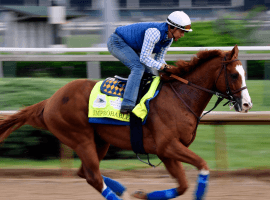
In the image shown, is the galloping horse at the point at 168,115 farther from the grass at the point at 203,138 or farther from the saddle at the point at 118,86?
the grass at the point at 203,138

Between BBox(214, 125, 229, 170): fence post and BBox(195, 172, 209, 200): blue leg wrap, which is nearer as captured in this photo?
BBox(195, 172, 209, 200): blue leg wrap

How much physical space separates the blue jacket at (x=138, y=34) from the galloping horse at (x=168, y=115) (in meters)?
0.28

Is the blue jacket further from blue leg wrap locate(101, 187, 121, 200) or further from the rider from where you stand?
blue leg wrap locate(101, 187, 121, 200)

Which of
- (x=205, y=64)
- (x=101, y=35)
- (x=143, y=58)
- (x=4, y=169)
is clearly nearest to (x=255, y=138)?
(x=205, y=64)

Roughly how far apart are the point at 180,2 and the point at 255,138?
658cm

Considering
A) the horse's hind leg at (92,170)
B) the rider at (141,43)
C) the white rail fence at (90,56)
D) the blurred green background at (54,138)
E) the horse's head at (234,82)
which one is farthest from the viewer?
the white rail fence at (90,56)

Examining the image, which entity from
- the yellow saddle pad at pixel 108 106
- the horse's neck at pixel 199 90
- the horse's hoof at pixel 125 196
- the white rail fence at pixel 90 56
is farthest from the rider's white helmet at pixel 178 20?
the white rail fence at pixel 90 56

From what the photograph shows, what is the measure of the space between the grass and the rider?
1664 millimetres

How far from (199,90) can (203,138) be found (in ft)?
7.75

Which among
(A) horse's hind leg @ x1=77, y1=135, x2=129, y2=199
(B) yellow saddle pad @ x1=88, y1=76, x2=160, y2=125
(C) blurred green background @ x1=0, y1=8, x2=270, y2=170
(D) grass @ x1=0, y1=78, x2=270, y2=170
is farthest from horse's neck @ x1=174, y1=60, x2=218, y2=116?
(D) grass @ x1=0, y1=78, x2=270, y2=170

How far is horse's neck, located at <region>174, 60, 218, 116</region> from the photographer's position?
148 inches

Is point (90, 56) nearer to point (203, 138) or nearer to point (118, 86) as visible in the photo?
point (203, 138)

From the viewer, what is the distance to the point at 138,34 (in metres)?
3.88

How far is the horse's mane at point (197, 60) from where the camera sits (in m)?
3.75
